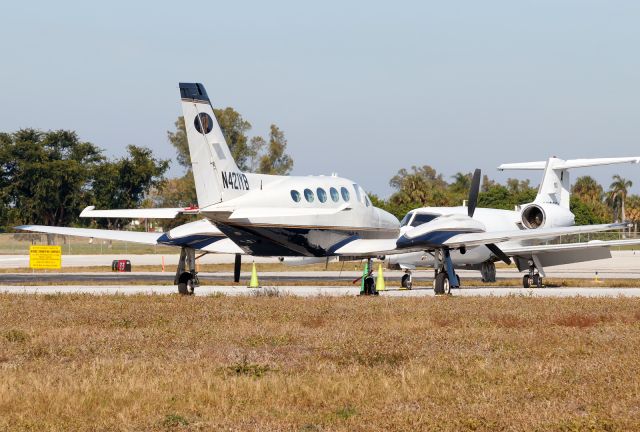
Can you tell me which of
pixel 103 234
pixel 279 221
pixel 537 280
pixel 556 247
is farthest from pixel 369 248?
pixel 537 280

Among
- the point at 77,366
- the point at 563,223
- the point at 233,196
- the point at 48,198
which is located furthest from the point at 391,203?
the point at 77,366

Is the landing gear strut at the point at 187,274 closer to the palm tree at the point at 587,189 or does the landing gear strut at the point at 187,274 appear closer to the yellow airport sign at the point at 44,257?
the yellow airport sign at the point at 44,257

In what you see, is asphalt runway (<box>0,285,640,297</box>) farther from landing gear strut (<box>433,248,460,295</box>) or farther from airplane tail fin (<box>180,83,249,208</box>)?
airplane tail fin (<box>180,83,249,208</box>)

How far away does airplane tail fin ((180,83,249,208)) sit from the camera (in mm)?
28609

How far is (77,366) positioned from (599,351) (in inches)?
314

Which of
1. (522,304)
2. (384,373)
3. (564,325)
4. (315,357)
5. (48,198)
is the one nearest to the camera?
(384,373)

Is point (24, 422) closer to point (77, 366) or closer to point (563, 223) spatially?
point (77, 366)

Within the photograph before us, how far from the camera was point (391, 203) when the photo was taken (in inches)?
4547

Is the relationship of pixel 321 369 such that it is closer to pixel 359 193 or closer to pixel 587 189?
pixel 359 193

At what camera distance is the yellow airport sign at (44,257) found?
57781 millimetres

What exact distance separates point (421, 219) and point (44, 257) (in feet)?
83.2

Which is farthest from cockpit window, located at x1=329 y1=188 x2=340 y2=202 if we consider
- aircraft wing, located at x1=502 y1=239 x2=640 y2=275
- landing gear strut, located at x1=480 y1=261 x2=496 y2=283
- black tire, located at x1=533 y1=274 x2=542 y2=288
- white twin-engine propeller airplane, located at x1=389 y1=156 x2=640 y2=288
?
landing gear strut, located at x1=480 y1=261 x2=496 y2=283

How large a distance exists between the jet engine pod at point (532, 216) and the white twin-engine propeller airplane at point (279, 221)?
44.6 ft

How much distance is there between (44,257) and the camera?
5781 cm
